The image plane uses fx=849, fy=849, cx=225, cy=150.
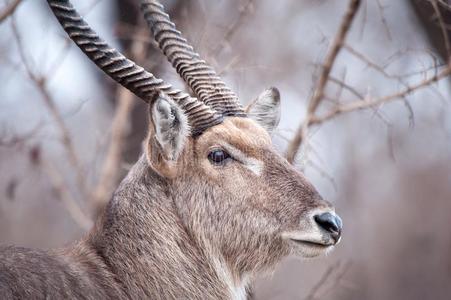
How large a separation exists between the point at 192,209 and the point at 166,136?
0.50m

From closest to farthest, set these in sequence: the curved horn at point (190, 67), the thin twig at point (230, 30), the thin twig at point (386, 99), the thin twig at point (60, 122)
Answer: the curved horn at point (190, 67), the thin twig at point (386, 99), the thin twig at point (230, 30), the thin twig at point (60, 122)

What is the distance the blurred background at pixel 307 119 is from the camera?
23.9 feet

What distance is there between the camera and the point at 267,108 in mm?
6449

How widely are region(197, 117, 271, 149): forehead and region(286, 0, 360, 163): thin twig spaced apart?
4.19ft

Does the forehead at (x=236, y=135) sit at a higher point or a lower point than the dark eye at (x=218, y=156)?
higher

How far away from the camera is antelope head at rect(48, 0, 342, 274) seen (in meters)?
5.23

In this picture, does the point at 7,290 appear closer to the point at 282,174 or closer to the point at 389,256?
the point at 282,174

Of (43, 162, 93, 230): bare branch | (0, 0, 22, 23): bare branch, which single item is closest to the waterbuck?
(0, 0, 22, 23): bare branch

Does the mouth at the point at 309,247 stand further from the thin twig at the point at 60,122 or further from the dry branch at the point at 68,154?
the thin twig at the point at 60,122

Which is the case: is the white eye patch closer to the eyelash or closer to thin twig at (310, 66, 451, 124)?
the eyelash

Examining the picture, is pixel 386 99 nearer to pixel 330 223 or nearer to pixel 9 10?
pixel 330 223

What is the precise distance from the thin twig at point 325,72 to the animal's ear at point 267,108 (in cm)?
55

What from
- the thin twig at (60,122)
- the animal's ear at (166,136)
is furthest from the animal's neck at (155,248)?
the thin twig at (60,122)

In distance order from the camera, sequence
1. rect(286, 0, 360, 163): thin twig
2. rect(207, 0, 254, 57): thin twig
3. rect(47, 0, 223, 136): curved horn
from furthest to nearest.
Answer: rect(207, 0, 254, 57): thin twig
rect(286, 0, 360, 163): thin twig
rect(47, 0, 223, 136): curved horn
